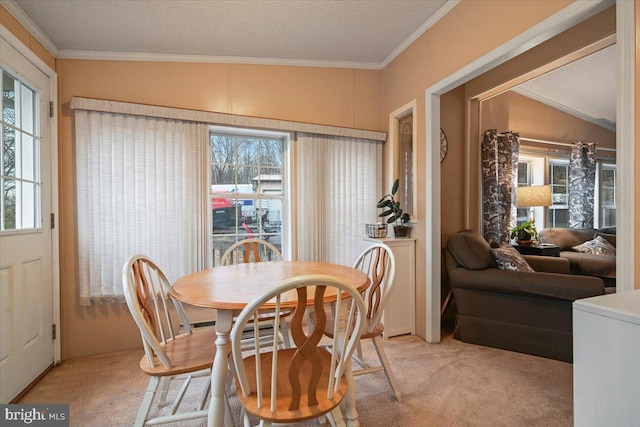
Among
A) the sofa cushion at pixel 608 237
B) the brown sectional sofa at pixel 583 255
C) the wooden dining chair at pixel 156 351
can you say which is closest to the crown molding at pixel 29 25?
the wooden dining chair at pixel 156 351

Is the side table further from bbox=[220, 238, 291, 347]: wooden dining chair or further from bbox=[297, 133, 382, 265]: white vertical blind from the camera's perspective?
bbox=[220, 238, 291, 347]: wooden dining chair

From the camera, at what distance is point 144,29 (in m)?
2.30

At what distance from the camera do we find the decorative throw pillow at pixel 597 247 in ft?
12.6

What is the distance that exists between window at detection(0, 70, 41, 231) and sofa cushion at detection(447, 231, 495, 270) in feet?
10.7

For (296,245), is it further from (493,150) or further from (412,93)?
(493,150)

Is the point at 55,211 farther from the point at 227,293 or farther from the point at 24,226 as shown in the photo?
the point at 227,293

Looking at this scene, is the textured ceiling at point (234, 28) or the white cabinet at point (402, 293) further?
the white cabinet at point (402, 293)

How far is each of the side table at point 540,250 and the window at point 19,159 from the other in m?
4.57

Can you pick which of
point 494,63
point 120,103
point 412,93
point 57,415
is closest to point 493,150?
point 412,93

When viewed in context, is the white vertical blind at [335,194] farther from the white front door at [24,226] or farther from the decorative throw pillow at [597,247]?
the decorative throw pillow at [597,247]

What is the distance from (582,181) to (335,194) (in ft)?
12.9

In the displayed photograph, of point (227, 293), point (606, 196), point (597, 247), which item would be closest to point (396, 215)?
point (227, 293)

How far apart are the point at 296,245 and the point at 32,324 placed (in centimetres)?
199

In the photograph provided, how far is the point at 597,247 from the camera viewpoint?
3898 millimetres
